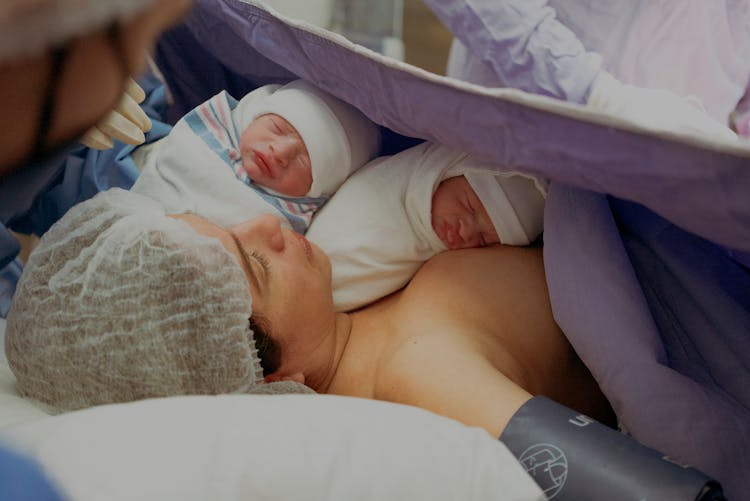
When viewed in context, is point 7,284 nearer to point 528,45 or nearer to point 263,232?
point 263,232

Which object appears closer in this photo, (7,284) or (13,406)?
(13,406)

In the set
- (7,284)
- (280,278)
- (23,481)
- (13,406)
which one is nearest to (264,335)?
(280,278)

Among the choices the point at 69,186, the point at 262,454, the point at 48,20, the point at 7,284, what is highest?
the point at 48,20

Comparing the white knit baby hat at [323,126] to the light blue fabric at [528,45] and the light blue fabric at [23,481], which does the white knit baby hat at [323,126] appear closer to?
the light blue fabric at [528,45]

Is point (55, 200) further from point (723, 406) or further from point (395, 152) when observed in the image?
point (723, 406)

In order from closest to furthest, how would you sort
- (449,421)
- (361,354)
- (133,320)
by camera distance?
(449,421)
(133,320)
(361,354)

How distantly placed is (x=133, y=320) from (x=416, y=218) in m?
0.41

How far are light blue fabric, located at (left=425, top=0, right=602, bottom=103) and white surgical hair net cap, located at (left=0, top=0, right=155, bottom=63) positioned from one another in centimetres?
92

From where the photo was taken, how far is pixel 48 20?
0.25 m

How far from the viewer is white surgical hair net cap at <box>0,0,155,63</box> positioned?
0.79ft

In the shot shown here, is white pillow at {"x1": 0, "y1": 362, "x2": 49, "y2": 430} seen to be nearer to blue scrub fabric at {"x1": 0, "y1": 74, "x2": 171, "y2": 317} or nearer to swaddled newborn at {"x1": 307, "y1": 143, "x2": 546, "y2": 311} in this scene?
blue scrub fabric at {"x1": 0, "y1": 74, "x2": 171, "y2": 317}

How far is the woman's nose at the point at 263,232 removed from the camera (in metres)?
0.93

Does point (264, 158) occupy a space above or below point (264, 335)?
above

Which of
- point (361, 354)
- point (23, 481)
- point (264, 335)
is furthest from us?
point (361, 354)
